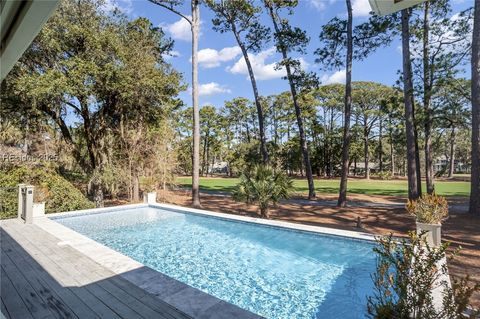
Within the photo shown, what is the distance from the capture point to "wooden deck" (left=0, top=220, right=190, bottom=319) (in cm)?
313

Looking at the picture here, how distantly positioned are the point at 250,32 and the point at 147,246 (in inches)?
508

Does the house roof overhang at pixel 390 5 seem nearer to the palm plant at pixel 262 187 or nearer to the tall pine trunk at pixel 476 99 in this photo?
the palm plant at pixel 262 187

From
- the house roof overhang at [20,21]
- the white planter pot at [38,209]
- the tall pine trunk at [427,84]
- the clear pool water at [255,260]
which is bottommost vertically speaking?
the clear pool water at [255,260]

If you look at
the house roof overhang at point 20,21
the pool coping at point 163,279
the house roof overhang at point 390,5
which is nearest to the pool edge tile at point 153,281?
the pool coping at point 163,279

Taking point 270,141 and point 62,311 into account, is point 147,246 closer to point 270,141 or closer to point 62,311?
point 62,311

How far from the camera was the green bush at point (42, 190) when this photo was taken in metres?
8.74

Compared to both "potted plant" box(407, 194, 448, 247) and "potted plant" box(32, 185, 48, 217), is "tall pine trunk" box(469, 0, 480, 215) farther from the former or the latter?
"potted plant" box(32, 185, 48, 217)

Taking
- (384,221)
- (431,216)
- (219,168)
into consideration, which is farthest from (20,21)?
(219,168)

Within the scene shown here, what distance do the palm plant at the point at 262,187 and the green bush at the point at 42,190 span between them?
6.13 metres

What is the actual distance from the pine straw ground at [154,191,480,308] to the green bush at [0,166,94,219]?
487cm

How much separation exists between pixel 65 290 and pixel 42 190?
23.5 ft

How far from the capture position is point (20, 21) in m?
1.62

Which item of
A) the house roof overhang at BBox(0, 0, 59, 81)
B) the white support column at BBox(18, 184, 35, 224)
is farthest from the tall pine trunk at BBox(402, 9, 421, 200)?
the white support column at BBox(18, 184, 35, 224)

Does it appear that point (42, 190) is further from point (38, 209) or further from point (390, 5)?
point (390, 5)
